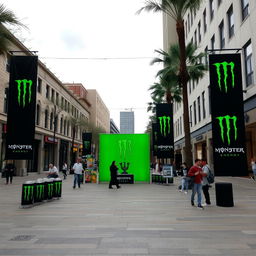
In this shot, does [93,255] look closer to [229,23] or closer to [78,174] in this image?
[78,174]

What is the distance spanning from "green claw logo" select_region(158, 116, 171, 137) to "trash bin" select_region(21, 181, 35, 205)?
13.7 metres

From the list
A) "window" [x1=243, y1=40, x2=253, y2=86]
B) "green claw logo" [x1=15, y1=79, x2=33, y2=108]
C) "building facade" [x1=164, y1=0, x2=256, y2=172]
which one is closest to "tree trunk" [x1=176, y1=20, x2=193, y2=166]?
"building facade" [x1=164, y1=0, x2=256, y2=172]

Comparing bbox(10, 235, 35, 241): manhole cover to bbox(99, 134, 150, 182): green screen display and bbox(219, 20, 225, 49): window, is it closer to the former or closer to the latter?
bbox(99, 134, 150, 182): green screen display

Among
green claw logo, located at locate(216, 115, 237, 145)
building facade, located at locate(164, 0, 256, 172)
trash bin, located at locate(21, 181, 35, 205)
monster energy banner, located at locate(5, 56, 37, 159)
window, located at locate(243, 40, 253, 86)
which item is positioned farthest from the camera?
window, located at locate(243, 40, 253, 86)

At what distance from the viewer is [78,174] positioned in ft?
57.5

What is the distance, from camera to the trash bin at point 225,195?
32.7 ft

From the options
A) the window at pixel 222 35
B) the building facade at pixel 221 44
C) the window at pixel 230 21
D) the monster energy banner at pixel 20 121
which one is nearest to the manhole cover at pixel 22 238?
the monster energy banner at pixel 20 121

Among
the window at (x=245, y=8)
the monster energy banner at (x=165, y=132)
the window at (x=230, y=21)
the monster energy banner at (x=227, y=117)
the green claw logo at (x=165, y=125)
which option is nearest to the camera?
the monster energy banner at (x=227, y=117)

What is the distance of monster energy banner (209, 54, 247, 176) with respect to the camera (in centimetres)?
1028

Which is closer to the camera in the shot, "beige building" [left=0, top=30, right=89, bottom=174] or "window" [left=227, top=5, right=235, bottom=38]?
"window" [left=227, top=5, right=235, bottom=38]

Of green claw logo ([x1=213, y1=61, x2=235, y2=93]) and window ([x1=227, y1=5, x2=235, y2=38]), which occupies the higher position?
window ([x1=227, y1=5, x2=235, y2=38])

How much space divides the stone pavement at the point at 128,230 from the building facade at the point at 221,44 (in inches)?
289

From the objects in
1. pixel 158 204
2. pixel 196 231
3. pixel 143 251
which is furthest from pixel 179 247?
pixel 158 204

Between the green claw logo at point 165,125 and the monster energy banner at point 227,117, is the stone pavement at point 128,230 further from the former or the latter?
the green claw logo at point 165,125
